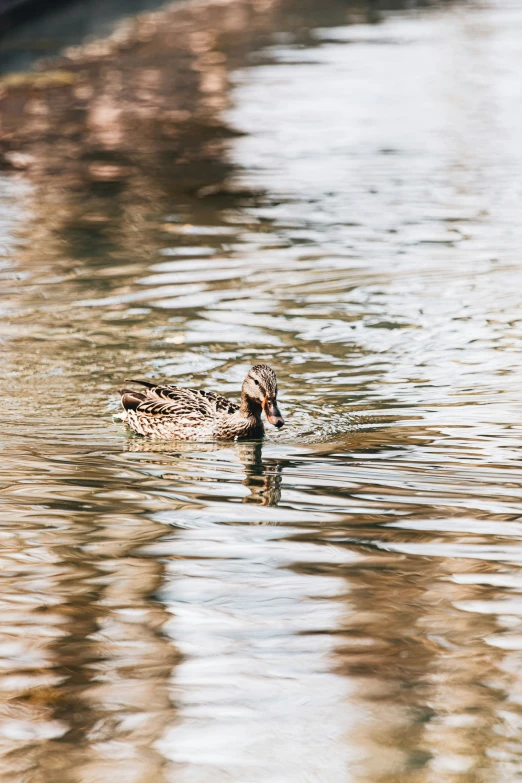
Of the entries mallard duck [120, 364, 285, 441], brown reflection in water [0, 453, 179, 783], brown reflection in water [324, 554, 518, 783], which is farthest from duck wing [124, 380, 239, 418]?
brown reflection in water [324, 554, 518, 783]

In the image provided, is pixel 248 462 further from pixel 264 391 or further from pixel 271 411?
pixel 264 391

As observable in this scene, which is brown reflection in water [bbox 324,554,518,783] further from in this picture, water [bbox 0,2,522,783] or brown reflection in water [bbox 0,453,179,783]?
brown reflection in water [bbox 0,453,179,783]

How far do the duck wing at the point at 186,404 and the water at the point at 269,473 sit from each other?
24cm

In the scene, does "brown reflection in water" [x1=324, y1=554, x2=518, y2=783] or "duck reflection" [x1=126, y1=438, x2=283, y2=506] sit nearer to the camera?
"brown reflection in water" [x1=324, y1=554, x2=518, y2=783]

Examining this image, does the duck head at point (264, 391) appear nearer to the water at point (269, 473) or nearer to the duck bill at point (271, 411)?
the duck bill at point (271, 411)

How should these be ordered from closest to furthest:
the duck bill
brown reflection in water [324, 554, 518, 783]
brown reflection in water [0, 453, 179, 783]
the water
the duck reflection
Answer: brown reflection in water [324, 554, 518, 783] < brown reflection in water [0, 453, 179, 783] < the water < the duck reflection < the duck bill

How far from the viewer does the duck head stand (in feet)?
30.9

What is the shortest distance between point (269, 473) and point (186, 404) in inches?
42.8

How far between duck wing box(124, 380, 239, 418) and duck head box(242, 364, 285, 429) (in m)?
0.28

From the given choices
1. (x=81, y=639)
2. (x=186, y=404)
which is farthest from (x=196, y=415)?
(x=81, y=639)

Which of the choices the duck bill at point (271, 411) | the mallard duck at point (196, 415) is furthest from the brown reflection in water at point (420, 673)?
the mallard duck at point (196, 415)

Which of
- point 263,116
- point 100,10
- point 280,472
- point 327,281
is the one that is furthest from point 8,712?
point 100,10

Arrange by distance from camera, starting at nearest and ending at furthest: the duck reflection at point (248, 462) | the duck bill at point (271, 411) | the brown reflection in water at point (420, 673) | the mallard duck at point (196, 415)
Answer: the brown reflection in water at point (420, 673), the duck reflection at point (248, 462), the duck bill at point (271, 411), the mallard duck at point (196, 415)

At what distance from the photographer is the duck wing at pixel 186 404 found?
977 cm
